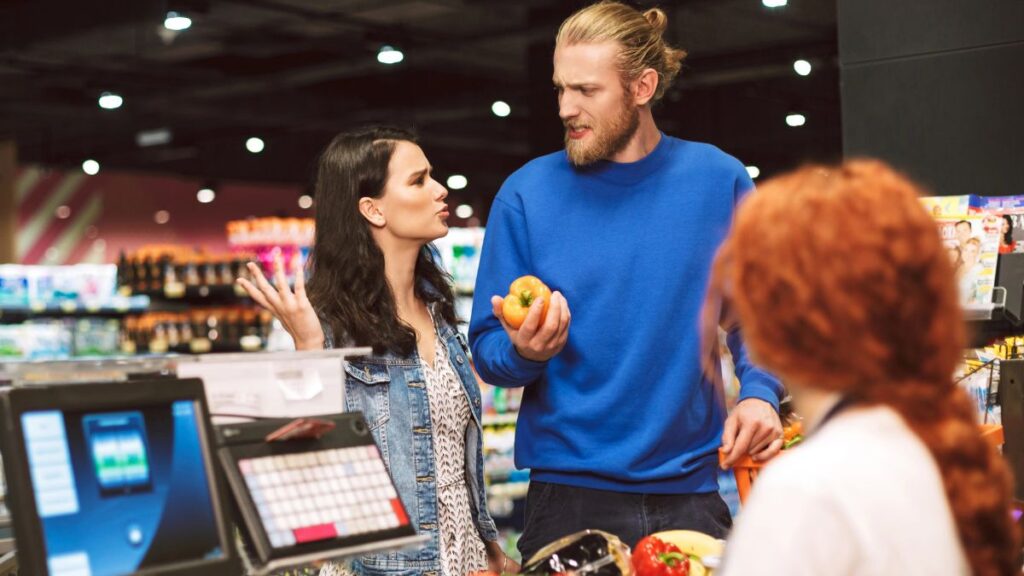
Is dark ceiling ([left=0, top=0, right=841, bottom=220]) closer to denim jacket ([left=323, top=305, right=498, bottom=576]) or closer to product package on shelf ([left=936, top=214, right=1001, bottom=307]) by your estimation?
product package on shelf ([left=936, top=214, right=1001, bottom=307])

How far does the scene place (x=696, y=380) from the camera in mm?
2523

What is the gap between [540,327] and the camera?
232 cm

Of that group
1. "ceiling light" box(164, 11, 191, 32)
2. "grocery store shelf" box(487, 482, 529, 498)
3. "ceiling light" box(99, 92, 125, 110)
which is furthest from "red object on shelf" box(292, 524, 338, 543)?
"ceiling light" box(99, 92, 125, 110)

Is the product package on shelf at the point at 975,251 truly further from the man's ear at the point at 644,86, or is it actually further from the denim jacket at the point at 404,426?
the denim jacket at the point at 404,426

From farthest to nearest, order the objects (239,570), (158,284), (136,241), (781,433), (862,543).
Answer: (136,241), (158,284), (781,433), (239,570), (862,543)

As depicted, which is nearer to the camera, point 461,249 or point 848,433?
point 848,433

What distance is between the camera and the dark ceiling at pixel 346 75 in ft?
30.5

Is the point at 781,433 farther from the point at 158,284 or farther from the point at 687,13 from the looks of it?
the point at 158,284

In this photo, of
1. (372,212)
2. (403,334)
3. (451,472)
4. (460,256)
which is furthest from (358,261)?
(460,256)

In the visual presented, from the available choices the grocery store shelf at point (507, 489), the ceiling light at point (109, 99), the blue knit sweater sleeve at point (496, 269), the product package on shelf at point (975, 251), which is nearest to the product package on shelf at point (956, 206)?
the product package on shelf at point (975, 251)

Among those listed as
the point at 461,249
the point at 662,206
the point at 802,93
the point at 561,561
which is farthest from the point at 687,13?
the point at 561,561

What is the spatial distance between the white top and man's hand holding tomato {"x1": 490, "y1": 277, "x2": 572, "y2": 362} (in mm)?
1076

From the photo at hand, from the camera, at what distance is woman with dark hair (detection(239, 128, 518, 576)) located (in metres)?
2.62

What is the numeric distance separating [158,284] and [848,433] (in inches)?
411
